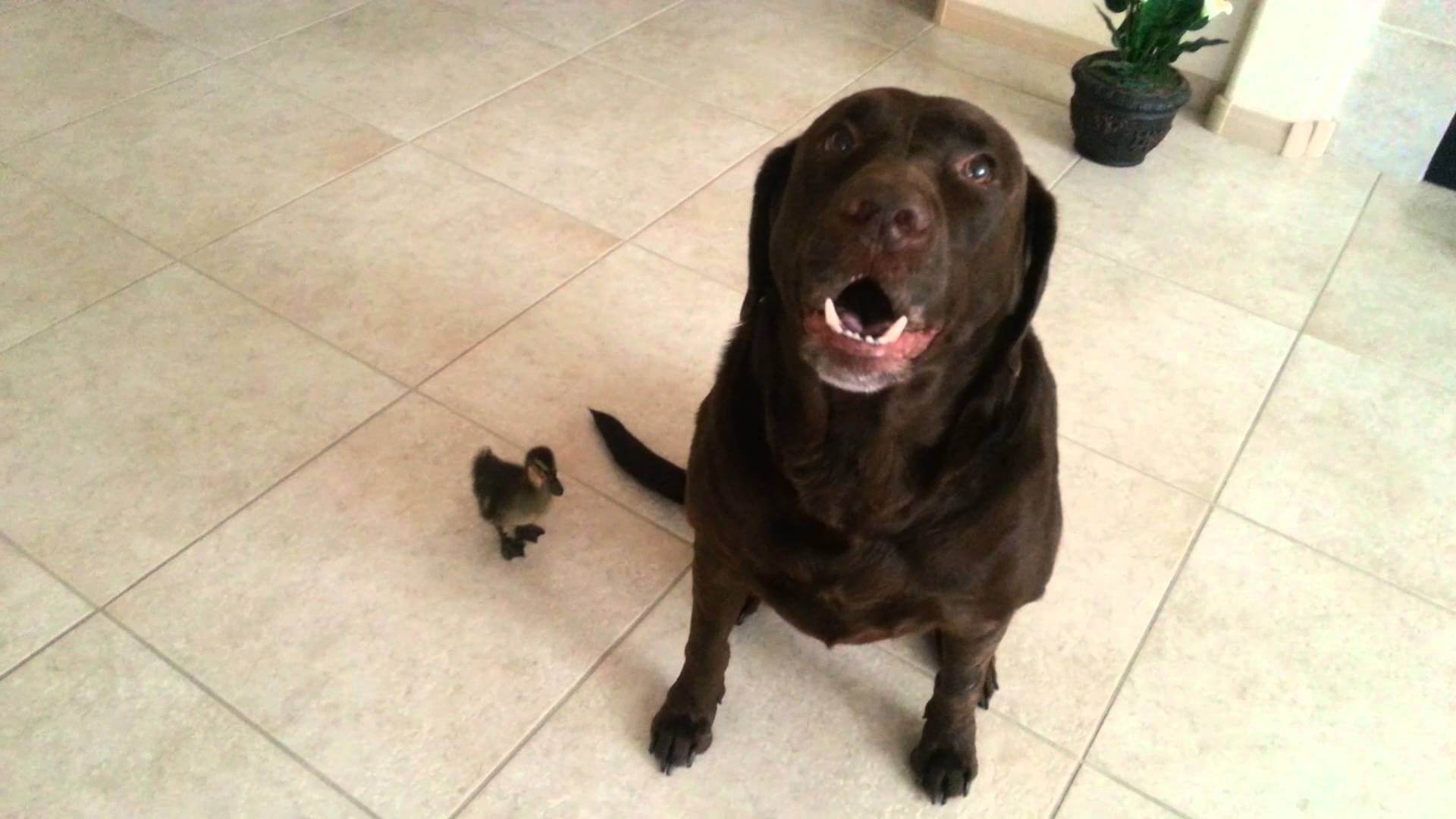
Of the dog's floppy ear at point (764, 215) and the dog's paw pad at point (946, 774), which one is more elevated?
the dog's floppy ear at point (764, 215)

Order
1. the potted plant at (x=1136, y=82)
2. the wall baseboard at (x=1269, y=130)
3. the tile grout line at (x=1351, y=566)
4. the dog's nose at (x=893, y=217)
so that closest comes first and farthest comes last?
the dog's nose at (x=893, y=217)
the tile grout line at (x=1351, y=566)
the potted plant at (x=1136, y=82)
the wall baseboard at (x=1269, y=130)

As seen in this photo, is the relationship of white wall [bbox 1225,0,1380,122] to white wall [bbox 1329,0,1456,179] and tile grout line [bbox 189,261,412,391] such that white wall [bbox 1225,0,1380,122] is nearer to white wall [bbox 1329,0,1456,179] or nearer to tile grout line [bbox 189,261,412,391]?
white wall [bbox 1329,0,1456,179]

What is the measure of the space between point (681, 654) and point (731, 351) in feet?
1.78

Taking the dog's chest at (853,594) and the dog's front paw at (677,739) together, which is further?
the dog's front paw at (677,739)

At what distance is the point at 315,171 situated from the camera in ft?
7.59

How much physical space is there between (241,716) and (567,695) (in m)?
0.41

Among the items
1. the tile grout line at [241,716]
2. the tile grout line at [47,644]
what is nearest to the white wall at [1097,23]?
the tile grout line at [241,716]

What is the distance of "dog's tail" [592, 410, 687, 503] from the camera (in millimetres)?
1614

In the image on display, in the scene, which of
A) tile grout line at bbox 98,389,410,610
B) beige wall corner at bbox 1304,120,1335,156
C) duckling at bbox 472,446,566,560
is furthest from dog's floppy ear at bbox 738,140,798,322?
beige wall corner at bbox 1304,120,1335,156

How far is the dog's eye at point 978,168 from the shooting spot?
3.17ft

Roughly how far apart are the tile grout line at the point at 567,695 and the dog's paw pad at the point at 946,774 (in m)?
0.44

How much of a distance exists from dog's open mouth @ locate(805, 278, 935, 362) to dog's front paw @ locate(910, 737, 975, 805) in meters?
0.61

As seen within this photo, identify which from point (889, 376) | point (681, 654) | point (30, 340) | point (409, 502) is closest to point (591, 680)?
point (681, 654)

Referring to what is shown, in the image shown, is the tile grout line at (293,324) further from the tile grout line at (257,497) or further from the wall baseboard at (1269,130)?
the wall baseboard at (1269,130)
